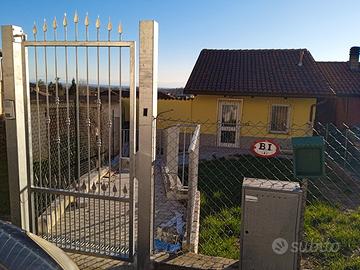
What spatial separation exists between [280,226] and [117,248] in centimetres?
188

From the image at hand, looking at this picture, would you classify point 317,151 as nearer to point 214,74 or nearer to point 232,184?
point 232,184

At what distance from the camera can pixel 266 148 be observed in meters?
3.33

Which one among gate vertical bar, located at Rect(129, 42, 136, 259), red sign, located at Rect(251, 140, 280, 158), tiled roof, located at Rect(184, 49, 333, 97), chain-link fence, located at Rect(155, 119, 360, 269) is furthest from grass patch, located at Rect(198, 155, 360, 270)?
tiled roof, located at Rect(184, 49, 333, 97)

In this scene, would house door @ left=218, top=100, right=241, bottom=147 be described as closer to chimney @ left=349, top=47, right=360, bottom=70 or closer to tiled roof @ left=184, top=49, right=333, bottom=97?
tiled roof @ left=184, top=49, right=333, bottom=97

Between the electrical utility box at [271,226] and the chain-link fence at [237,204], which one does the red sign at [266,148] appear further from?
the chain-link fence at [237,204]

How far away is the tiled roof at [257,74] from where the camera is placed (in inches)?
543

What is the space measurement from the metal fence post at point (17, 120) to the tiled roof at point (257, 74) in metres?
10.9

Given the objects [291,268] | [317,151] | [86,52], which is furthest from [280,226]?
[86,52]

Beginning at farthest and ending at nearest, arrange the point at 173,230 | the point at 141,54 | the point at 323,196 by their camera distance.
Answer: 1. the point at 323,196
2. the point at 173,230
3. the point at 141,54

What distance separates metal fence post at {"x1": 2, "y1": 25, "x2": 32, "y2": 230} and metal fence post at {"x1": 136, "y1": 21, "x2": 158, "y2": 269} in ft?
4.84

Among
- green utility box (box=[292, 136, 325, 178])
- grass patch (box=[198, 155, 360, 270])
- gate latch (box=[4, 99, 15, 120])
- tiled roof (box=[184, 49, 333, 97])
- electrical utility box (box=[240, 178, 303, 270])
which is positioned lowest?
grass patch (box=[198, 155, 360, 270])

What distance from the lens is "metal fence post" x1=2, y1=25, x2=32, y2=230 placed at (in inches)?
136

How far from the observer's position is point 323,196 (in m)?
7.33

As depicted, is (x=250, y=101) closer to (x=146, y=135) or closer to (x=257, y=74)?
(x=257, y=74)
